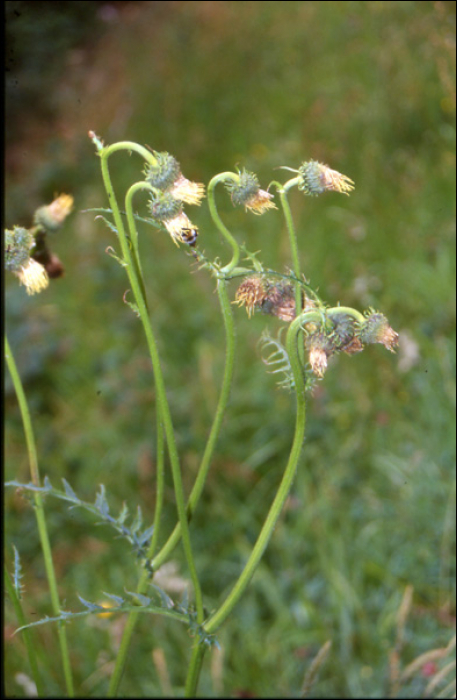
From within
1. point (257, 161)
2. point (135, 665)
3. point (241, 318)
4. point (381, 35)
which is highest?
point (381, 35)

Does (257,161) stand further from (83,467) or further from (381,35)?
(83,467)

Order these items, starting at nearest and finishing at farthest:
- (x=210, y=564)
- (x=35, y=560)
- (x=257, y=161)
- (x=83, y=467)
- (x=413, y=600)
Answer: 1. (x=413, y=600)
2. (x=210, y=564)
3. (x=35, y=560)
4. (x=83, y=467)
5. (x=257, y=161)

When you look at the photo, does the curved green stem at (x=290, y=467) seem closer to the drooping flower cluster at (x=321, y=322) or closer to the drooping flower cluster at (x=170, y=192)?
the drooping flower cluster at (x=321, y=322)

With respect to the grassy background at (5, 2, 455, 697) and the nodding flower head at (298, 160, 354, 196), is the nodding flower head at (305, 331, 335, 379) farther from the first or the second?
the grassy background at (5, 2, 455, 697)

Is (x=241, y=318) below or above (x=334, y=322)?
above

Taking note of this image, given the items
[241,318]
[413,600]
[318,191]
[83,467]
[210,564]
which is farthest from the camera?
[241,318]

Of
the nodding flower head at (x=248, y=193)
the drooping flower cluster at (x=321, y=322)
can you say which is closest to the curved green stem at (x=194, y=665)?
the drooping flower cluster at (x=321, y=322)

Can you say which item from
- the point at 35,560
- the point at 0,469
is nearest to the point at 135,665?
the point at 35,560
